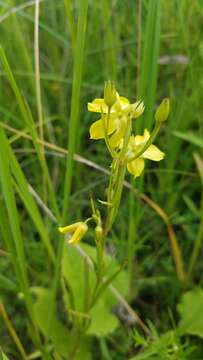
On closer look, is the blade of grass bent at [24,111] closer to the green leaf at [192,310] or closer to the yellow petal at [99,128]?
the yellow petal at [99,128]

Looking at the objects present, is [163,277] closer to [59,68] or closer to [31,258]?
[31,258]

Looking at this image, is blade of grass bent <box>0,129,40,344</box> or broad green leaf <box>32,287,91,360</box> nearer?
blade of grass bent <box>0,129,40,344</box>

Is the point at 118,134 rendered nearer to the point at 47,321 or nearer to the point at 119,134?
the point at 119,134

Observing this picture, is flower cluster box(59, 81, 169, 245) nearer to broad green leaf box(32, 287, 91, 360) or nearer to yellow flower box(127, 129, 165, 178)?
yellow flower box(127, 129, 165, 178)

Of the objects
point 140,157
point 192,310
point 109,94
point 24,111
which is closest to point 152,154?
point 140,157

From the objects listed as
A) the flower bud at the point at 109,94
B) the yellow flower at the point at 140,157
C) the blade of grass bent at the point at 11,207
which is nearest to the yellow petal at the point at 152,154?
the yellow flower at the point at 140,157

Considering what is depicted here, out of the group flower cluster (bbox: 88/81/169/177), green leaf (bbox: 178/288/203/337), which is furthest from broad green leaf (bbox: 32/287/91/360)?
flower cluster (bbox: 88/81/169/177)

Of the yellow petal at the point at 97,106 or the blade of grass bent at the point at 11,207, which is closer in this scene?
the yellow petal at the point at 97,106
